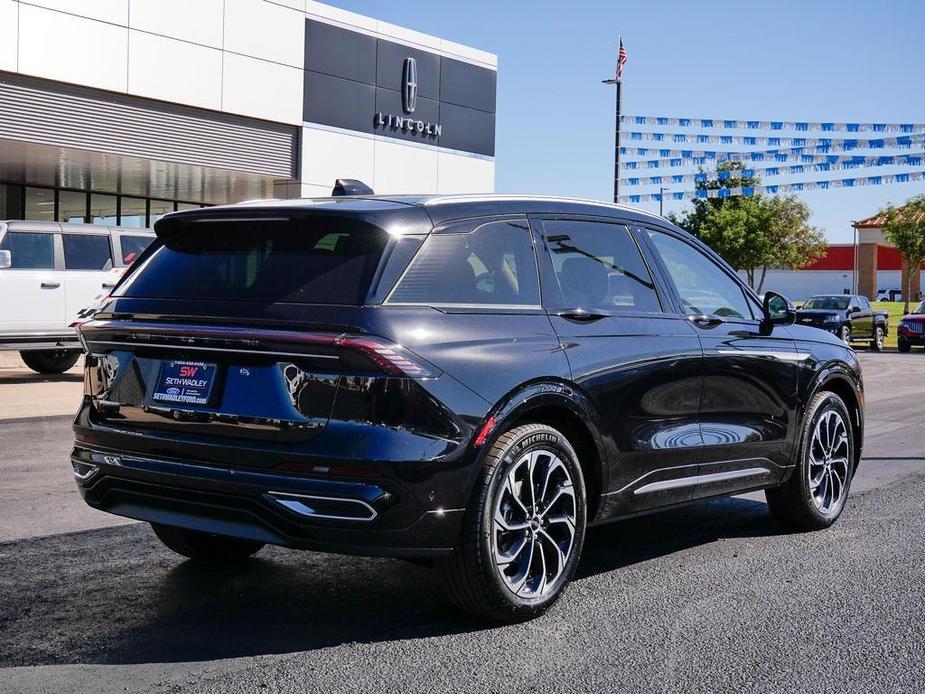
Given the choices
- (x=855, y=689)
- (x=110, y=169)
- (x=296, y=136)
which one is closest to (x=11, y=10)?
(x=110, y=169)

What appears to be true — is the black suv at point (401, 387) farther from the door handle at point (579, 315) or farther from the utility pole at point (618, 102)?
the utility pole at point (618, 102)

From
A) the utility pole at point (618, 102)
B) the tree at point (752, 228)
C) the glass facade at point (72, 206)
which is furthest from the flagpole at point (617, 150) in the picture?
the tree at point (752, 228)

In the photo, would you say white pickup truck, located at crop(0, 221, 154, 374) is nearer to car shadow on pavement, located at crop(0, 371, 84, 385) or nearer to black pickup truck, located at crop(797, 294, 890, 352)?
car shadow on pavement, located at crop(0, 371, 84, 385)

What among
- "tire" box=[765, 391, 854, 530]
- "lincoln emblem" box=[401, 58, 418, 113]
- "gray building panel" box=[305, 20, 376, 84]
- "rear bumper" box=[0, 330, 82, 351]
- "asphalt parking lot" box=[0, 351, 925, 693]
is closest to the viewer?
"asphalt parking lot" box=[0, 351, 925, 693]

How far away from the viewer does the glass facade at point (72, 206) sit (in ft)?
90.4

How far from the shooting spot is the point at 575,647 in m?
4.53

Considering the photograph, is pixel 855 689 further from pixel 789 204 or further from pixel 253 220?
pixel 789 204

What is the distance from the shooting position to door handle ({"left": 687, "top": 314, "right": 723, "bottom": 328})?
602cm

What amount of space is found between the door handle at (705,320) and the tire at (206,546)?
2436 mm

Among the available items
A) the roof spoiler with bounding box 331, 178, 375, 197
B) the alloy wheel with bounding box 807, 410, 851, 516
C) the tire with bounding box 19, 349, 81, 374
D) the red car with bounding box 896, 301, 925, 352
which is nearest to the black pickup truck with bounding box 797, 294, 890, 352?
the red car with bounding box 896, 301, 925, 352

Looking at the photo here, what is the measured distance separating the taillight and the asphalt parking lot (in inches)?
41.6

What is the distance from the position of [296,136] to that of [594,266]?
2257 cm

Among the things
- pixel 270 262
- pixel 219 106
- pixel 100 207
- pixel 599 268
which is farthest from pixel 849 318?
pixel 270 262

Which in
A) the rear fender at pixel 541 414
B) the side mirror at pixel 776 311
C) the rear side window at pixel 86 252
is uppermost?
the rear side window at pixel 86 252
